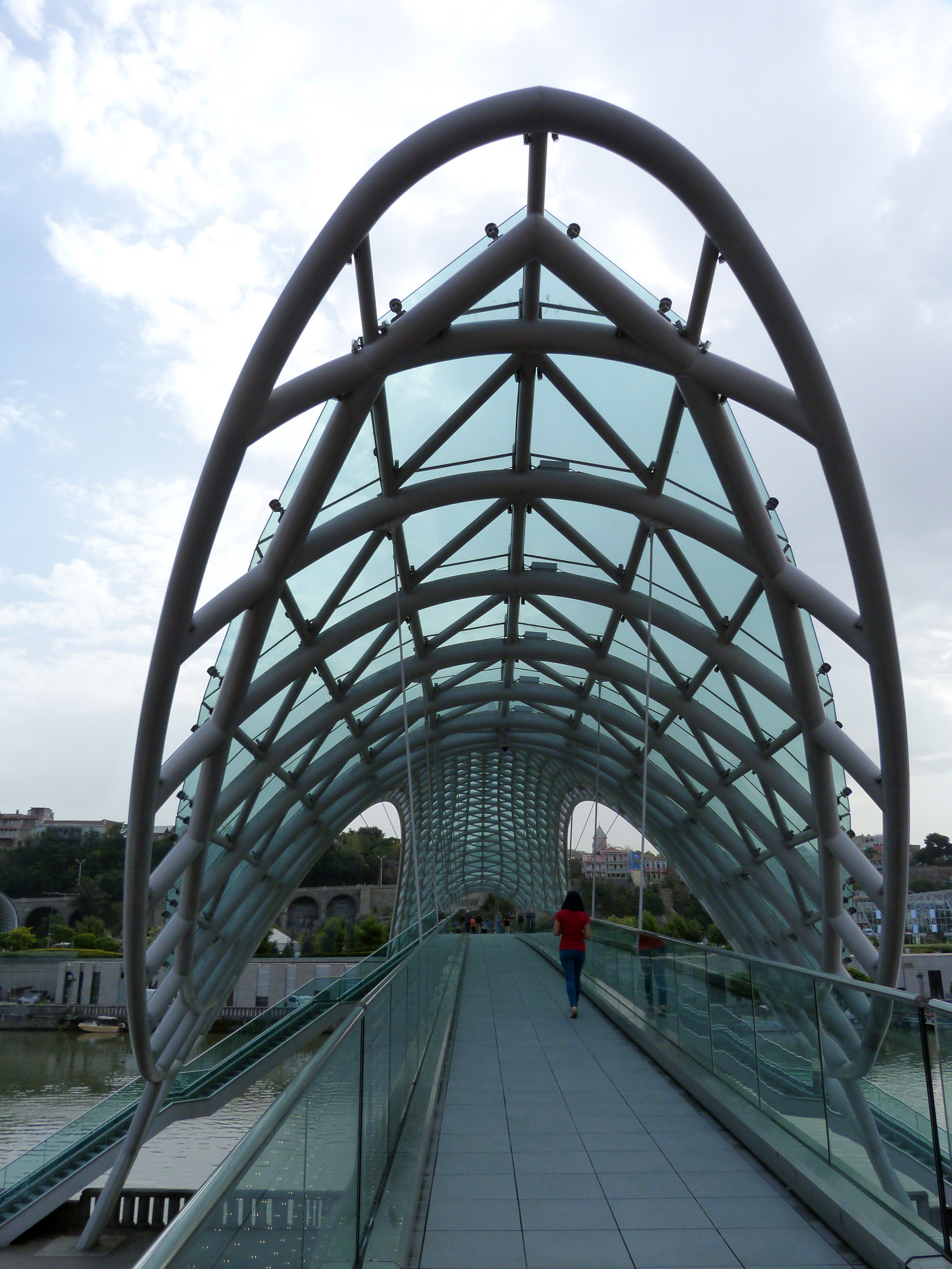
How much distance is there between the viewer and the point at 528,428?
17438 mm

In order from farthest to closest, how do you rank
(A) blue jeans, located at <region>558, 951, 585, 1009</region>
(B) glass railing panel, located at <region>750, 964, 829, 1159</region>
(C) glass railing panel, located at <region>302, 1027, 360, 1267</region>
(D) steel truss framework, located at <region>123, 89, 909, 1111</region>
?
(A) blue jeans, located at <region>558, 951, 585, 1009</region> → (D) steel truss framework, located at <region>123, 89, 909, 1111</region> → (B) glass railing panel, located at <region>750, 964, 829, 1159</region> → (C) glass railing panel, located at <region>302, 1027, 360, 1267</region>

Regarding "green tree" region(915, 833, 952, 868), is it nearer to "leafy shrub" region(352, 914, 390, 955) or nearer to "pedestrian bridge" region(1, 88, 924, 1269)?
"leafy shrub" region(352, 914, 390, 955)

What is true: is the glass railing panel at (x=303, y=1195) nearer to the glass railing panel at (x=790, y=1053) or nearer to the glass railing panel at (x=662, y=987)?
the glass railing panel at (x=790, y=1053)

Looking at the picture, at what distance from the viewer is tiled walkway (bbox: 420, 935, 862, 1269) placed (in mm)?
5480

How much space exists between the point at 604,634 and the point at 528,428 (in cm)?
981

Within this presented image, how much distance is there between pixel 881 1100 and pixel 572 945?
9893mm

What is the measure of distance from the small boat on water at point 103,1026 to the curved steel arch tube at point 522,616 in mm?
35277

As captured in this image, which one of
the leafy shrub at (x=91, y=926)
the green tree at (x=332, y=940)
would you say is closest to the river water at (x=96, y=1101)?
the green tree at (x=332, y=940)

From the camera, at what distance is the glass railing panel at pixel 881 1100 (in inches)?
201

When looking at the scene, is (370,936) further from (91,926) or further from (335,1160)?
(335,1160)

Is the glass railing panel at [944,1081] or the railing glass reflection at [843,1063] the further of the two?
the railing glass reflection at [843,1063]

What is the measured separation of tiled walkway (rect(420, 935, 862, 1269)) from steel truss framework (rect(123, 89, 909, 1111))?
657 centimetres

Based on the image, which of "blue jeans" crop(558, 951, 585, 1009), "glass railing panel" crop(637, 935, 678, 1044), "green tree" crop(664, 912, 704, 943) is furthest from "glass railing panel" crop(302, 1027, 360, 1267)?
"green tree" crop(664, 912, 704, 943)

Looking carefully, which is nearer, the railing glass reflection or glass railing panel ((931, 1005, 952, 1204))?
glass railing panel ((931, 1005, 952, 1204))
